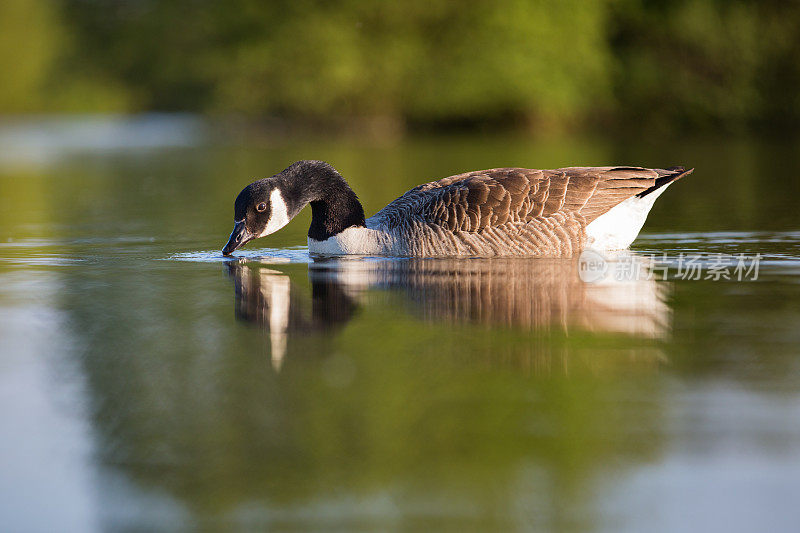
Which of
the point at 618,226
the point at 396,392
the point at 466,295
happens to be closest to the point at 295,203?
the point at 618,226

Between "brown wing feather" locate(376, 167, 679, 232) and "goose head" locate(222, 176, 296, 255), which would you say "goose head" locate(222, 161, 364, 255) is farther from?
"brown wing feather" locate(376, 167, 679, 232)

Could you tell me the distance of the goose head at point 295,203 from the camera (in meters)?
10.7

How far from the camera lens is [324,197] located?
11.0 meters

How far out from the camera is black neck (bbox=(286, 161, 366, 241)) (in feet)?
35.7

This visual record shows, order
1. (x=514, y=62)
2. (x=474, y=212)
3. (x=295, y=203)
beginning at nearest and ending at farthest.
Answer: (x=474, y=212), (x=295, y=203), (x=514, y=62)

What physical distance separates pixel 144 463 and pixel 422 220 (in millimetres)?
6049

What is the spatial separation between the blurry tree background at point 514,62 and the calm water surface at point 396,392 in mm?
37522

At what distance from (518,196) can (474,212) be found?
449 mm

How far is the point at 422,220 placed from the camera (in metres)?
10.3

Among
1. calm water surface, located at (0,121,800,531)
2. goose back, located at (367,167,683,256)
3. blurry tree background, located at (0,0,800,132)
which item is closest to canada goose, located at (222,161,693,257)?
goose back, located at (367,167,683,256)

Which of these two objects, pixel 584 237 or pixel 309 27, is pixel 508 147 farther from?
pixel 584 237

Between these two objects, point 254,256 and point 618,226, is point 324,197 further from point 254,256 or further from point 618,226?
point 618,226

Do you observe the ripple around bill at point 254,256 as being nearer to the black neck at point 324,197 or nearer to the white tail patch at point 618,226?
the black neck at point 324,197

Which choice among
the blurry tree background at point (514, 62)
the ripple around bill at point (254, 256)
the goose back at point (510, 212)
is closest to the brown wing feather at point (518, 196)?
the goose back at point (510, 212)
